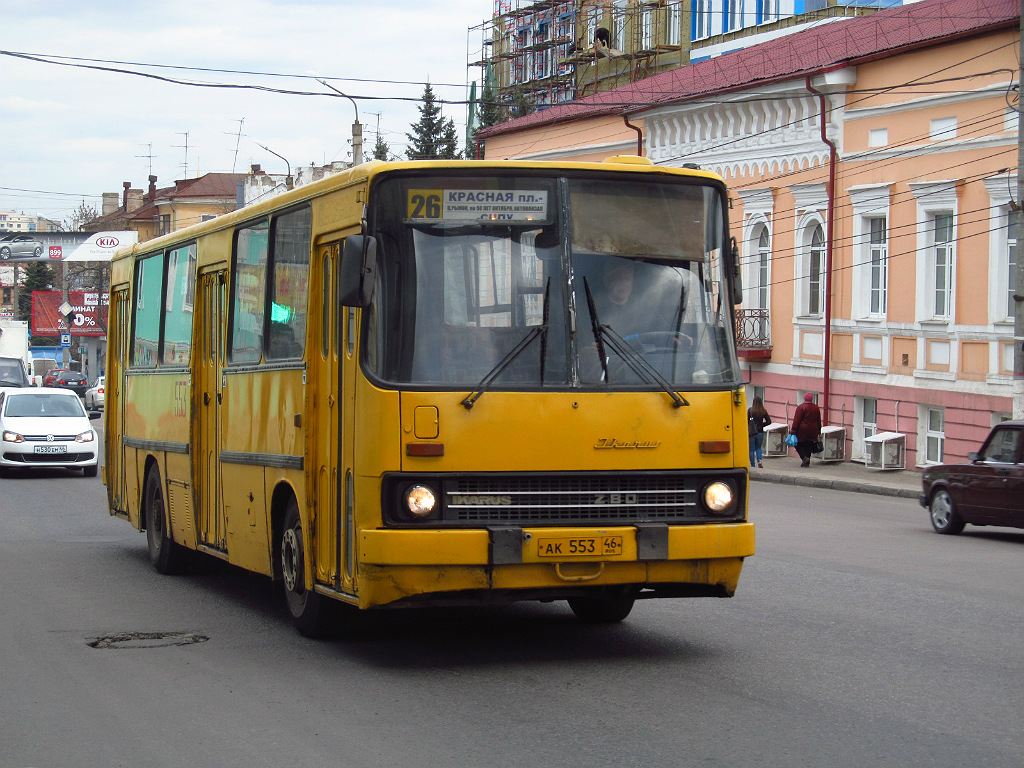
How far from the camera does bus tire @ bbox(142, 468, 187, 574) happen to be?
519 inches

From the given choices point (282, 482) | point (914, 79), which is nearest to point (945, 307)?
point (914, 79)

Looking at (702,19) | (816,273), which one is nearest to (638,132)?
(816,273)

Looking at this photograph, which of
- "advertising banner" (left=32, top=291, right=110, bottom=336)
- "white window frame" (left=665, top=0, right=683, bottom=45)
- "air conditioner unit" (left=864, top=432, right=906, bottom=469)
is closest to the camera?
"air conditioner unit" (left=864, top=432, right=906, bottom=469)

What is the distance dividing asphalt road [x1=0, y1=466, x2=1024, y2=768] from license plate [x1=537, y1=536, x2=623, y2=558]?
666 millimetres

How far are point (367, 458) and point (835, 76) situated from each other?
27.3m

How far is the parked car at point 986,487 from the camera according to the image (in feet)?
58.6

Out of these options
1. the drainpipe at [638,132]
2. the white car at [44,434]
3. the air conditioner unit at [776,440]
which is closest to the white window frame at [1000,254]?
the air conditioner unit at [776,440]

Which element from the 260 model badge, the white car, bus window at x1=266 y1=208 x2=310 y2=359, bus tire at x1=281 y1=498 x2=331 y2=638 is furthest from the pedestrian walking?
the 260 model badge

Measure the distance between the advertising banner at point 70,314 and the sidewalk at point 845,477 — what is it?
69.2 metres

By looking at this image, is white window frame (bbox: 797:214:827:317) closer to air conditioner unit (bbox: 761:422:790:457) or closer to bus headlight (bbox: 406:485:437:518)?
air conditioner unit (bbox: 761:422:790:457)

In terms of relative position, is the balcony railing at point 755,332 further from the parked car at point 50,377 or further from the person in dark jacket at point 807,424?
the parked car at point 50,377

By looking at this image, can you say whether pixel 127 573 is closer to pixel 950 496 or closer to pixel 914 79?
pixel 950 496

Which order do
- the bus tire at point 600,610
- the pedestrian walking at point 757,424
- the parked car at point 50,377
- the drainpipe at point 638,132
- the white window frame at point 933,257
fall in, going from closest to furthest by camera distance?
the bus tire at point 600,610
the white window frame at point 933,257
the pedestrian walking at point 757,424
the drainpipe at point 638,132
the parked car at point 50,377

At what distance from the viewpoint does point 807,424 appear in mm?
32188
